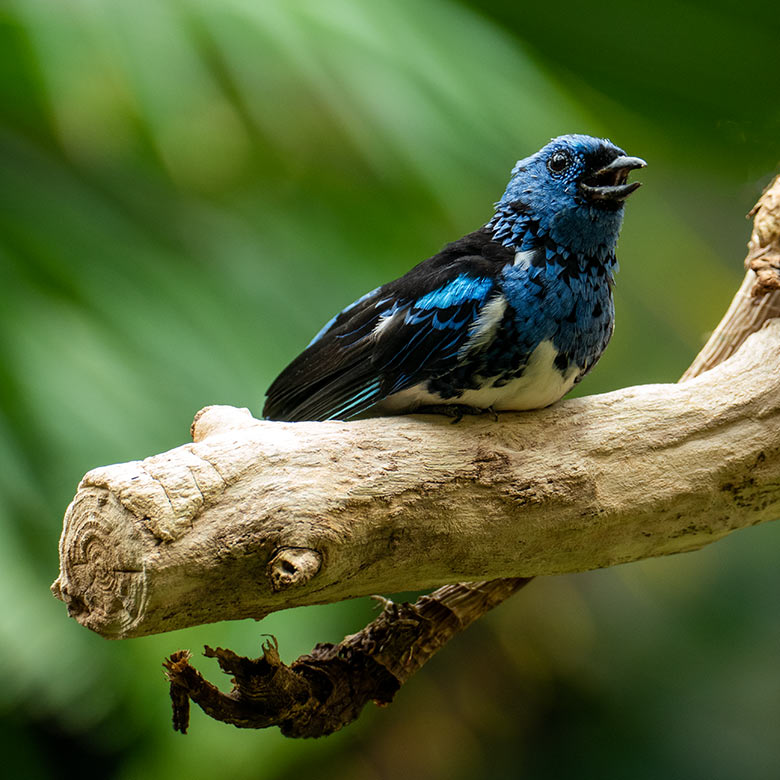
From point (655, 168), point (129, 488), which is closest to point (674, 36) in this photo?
point (655, 168)

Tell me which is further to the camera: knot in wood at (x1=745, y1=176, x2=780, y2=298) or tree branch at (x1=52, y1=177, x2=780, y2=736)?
knot in wood at (x1=745, y1=176, x2=780, y2=298)

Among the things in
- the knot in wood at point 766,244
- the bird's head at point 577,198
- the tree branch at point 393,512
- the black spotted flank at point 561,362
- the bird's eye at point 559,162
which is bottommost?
the tree branch at point 393,512

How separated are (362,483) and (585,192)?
2.98 ft

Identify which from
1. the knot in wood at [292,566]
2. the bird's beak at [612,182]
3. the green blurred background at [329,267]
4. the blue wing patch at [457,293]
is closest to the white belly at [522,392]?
the blue wing patch at [457,293]

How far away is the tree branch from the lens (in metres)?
1.63

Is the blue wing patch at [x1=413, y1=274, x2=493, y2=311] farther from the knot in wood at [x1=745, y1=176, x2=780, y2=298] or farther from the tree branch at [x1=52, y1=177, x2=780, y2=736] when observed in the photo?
the knot in wood at [x1=745, y1=176, x2=780, y2=298]

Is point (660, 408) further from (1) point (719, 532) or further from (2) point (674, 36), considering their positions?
(2) point (674, 36)

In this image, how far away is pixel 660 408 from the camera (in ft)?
7.06

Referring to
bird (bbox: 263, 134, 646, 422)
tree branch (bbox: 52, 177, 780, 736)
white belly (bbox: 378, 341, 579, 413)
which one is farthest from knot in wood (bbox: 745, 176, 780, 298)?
white belly (bbox: 378, 341, 579, 413)

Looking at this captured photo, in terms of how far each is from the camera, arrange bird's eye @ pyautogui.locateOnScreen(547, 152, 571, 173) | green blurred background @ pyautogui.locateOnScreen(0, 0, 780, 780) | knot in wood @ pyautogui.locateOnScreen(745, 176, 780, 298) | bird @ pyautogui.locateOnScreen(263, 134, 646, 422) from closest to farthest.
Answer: bird @ pyautogui.locateOnScreen(263, 134, 646, 422) < bird's eye @ pyautogui.locateOnScreen(547, 152, 571, 173) < knot in wood @ pyautogui.locateOnScreen(745, 176, 780, 298) < green blurred background @ pyautogui.locateOnScreen(0, 0, 780, 780)

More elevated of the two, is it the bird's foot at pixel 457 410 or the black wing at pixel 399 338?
the black wing at pixel 399 338

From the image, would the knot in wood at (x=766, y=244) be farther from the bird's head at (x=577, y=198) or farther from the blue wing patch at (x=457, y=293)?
the blue wing patch at (x=457, y=293)

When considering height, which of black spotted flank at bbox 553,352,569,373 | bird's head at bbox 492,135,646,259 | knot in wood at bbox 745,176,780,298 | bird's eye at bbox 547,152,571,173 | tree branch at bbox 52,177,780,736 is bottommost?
tree branch at bbox 52,177,780,736

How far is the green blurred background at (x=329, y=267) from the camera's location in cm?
305
